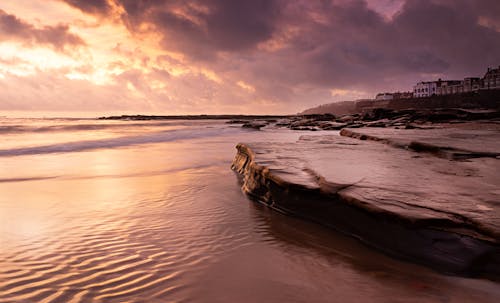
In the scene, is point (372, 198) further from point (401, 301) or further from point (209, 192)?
point (209, 192)

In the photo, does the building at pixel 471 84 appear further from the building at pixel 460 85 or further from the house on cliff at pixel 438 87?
the house on cliff at pixel 438 87

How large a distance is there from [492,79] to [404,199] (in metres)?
91.2

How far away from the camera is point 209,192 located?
5512 mm

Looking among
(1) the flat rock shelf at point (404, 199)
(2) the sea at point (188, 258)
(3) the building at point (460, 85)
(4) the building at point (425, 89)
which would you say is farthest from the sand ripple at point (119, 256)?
(4) the building at point (425, 89)

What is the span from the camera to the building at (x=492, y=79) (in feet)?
231

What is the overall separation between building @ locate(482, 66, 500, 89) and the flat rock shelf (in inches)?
3391

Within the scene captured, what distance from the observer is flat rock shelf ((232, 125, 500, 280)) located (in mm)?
2525

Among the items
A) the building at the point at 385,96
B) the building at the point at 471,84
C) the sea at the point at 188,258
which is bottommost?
the sea at the point at 188,258

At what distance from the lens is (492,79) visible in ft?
236

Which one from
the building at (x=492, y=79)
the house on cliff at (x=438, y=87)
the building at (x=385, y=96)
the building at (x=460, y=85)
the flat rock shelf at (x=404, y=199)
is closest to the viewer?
the flat rock shelf at (x=404, y=199)

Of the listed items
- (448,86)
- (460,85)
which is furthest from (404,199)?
(448,86)

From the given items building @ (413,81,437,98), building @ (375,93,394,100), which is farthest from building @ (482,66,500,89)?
building @ (375,93,394,100)

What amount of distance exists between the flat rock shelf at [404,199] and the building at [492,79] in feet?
283

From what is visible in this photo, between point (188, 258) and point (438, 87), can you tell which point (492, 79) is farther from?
point (188, 258)
